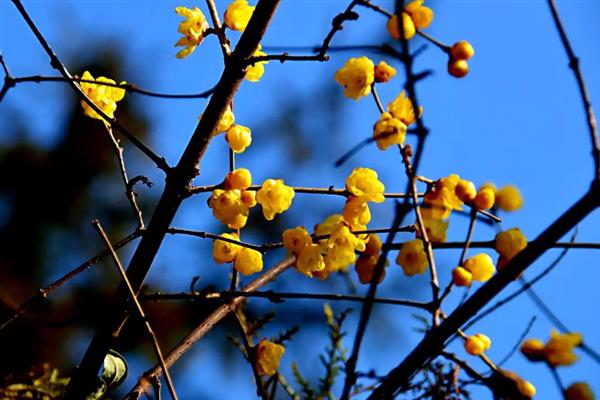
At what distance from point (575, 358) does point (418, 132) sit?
11.6 inches

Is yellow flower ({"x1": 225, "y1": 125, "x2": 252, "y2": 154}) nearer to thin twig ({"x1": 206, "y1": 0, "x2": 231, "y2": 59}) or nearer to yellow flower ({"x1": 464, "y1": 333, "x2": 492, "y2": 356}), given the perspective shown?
thin twig ({"x1": 206, "y1": 0, "x2": 231, "y2": 59})

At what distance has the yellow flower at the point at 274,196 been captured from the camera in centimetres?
112

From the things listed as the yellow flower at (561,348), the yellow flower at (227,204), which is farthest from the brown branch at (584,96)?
the yellow flower at (227,204)

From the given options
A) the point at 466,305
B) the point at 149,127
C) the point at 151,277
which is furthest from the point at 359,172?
the point at 149,127

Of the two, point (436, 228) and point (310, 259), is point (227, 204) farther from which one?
point (436, 228)

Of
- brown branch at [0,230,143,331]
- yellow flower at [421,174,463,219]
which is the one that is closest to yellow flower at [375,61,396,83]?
yellow flower at [421,174,463,219]

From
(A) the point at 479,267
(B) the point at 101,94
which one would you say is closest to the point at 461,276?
(A) the point at 479,267

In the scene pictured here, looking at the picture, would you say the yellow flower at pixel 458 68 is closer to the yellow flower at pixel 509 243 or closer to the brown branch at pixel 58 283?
the yellow flower at pixel 509 243

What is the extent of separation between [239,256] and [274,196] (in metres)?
0.12

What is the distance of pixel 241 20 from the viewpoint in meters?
1.20

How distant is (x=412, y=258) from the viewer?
108cm

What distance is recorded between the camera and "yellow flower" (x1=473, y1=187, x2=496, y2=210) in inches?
39.1

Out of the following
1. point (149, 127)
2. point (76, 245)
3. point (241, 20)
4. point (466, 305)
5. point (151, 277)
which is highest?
point (149, 127)

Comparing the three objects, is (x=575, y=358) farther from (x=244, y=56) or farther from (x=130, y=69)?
(x=130, y=69)
